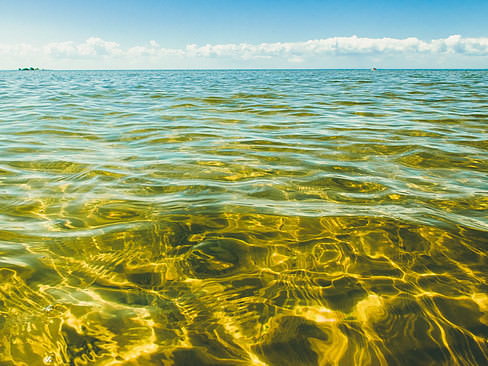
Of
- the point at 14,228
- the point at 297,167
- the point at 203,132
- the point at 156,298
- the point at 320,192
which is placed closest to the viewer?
the point at 156,298

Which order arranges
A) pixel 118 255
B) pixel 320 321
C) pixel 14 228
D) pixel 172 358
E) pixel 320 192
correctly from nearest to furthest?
pixel 172 358
pixel 320 321
pixel 118 255
pixel 14 228
pixel 320 192

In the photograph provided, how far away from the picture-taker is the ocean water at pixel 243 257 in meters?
1.59

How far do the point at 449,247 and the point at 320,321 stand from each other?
1358 millimetres

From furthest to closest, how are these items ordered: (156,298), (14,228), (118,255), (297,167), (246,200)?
(297,167) < (246,200) < (14,228) < (118,255) < (156,298)

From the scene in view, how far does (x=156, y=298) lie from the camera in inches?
74.0

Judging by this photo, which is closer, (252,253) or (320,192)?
(252,253)

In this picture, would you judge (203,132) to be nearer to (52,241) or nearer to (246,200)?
(246,200)

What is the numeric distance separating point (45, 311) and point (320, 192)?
8.60ft

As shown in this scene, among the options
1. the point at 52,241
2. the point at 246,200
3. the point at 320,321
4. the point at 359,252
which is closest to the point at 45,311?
the point at 52,241

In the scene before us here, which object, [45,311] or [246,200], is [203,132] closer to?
[246,200]

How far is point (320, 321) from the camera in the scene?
1.73 metres

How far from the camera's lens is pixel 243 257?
90.3 inches

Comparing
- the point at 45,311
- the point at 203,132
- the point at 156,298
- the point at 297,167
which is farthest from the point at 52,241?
the point at 203,132

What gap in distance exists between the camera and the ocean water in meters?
1.59
